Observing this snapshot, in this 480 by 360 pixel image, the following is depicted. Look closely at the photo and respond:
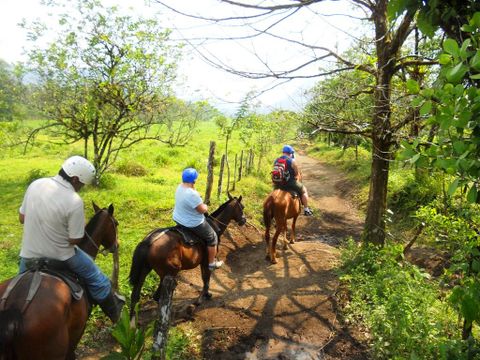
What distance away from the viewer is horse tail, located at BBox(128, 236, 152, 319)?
208 inches

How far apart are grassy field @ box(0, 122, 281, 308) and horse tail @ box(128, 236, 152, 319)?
784mm

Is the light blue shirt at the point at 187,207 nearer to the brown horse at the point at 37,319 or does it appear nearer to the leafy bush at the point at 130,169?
the brown horse at the point at 37,319

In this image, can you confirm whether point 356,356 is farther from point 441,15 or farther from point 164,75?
point 164,75

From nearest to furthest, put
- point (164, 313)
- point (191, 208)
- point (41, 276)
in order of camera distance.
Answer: point (41, 276) < point (164, 313) < point (191, 208)

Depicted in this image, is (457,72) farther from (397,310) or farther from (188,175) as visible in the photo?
(188,175)

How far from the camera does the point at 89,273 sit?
159 inches

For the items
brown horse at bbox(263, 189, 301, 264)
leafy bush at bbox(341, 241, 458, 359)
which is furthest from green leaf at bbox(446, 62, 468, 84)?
brown horse at bbox(263, 189, 301, 264)

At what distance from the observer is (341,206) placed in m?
14.5

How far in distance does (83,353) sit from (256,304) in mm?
2985

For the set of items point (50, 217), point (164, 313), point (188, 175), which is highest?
point (188, 175)

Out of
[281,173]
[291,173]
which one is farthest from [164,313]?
[291,173]

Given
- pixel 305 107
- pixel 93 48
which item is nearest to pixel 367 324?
pixel 305 107

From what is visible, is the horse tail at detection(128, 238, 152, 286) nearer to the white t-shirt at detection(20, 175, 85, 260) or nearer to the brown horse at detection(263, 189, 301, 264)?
the white t-shirt at detection(20, 175, 85, 260)

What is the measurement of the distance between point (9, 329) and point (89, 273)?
3.41 ft
